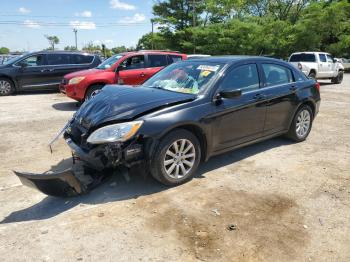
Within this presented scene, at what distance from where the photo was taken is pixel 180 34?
34.4 meters

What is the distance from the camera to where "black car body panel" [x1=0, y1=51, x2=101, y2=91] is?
12.4m

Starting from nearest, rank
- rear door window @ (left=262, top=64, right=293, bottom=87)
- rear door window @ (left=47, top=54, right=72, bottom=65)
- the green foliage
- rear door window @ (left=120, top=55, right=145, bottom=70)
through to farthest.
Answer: rear door window @ (left=262, top=64, right=293, bottom=87) < rear door window @ (left=120, top=55, right=145, bottom=70) < rear door window @ (left=47, top=54, right=72, bottom=65) < the green foliage

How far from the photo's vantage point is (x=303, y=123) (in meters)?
6.08

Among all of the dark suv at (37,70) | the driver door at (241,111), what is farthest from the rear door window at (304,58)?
the driver door at (241,111)

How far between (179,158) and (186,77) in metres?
1.28

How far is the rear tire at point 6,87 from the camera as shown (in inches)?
490

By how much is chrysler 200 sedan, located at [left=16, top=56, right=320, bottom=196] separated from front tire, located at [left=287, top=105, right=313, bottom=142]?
0.80 ft

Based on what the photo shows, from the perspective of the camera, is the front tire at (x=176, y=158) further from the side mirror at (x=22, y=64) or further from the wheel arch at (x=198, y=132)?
the side mirror at (x=22, y=64)

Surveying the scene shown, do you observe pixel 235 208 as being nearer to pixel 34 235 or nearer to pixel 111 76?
pixel 34 235

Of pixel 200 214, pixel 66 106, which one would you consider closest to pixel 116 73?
pixel 66 106

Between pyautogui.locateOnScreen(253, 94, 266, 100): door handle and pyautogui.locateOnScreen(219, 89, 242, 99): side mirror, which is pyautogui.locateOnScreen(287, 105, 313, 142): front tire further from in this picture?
pyautogui.locateOnScreen(219, 89, 242, 99): side mirror

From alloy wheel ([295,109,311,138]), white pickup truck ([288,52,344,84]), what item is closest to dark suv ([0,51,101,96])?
alloy wheel ([295,109,311,138])

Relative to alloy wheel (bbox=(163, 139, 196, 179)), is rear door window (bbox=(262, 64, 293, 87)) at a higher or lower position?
higher

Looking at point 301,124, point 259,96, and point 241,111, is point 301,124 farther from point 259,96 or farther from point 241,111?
point 241,111
